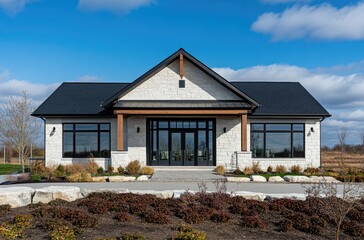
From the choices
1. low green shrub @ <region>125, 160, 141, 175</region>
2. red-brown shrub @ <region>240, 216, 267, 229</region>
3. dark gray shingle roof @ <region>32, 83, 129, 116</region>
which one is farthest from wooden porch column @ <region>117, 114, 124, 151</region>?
red-brown shrub @ <region>240, 216, 267, 229</region>

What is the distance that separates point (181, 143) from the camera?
24.3m

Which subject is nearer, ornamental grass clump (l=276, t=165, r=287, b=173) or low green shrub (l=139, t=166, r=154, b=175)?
low green shrub (l=139, t=166, r=154, b=175)

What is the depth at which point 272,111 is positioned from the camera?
24547mm

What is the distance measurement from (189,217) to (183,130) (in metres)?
15.4

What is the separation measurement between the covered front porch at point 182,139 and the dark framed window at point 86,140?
127 centimetres

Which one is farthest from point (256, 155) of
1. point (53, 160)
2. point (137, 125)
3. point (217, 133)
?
point (53, 160)

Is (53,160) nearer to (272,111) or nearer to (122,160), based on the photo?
(122,160)

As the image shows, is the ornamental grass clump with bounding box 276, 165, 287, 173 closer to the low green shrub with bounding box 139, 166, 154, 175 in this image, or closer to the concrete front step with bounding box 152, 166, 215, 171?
the concrete front step with bounding box 152, 166, 215, 171

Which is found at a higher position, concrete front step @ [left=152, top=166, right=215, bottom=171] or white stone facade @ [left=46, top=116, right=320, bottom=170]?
white stone facade @ [left=46, top=116, right=320, bottom=170]

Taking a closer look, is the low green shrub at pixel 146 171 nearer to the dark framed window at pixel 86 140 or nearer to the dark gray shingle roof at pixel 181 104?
the dark gray shingle roof at pixel 181 104

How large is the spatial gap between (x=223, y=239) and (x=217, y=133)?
650 inches

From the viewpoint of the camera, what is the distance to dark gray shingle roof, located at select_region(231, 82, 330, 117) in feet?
80.3

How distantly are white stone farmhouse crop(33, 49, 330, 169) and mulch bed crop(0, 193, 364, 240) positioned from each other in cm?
1320

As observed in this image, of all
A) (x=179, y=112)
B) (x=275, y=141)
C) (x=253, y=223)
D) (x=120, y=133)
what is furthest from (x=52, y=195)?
(x=275, y=141)
